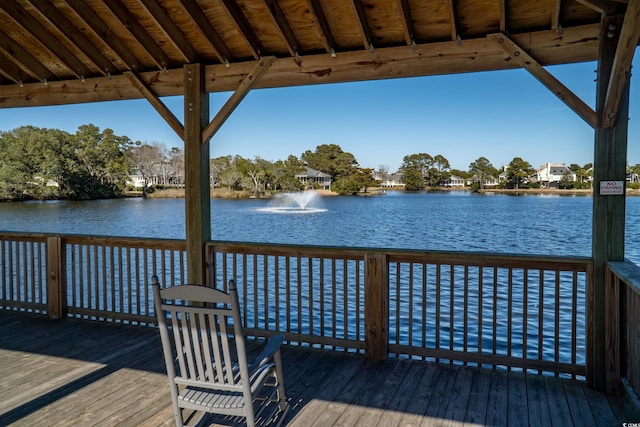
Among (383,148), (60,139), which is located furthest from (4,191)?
(383,148)

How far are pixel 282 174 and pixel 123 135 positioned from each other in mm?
15839

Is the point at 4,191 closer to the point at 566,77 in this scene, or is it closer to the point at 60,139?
the point at 60,139

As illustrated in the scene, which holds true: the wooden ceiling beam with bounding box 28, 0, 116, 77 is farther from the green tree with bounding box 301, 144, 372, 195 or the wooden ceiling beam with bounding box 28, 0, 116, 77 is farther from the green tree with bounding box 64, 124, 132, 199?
the green tree with bounding box 301, 144, 372, 195

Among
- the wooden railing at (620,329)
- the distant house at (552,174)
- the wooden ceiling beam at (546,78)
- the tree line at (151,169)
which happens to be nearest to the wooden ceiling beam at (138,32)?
the wooden ceiling beam at (546,78)

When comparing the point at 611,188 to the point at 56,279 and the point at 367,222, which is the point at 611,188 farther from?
the point at 367,222

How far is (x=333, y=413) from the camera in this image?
2809mm

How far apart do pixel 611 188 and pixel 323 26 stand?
2512 millimetres

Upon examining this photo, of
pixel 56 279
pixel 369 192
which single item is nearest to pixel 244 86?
pixel 56 279

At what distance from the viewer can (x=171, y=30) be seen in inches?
157

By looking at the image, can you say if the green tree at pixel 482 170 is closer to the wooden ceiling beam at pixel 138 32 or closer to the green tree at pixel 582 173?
the green tree at pixel 582 173

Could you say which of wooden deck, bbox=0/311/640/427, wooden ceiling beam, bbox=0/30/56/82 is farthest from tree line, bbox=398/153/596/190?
wooden deck, bbox=0/311/640/427

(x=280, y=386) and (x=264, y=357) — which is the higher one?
(x=264, y=357)

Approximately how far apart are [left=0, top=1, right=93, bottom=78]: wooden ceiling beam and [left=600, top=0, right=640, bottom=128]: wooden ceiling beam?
15.3 ft

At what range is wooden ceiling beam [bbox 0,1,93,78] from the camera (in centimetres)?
395
